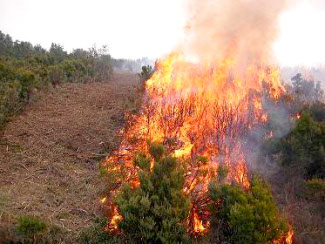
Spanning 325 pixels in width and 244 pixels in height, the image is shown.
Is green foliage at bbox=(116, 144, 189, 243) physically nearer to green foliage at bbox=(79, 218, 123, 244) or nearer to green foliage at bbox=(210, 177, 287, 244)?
green foliage at bbox=(79, 218, 123, 244)

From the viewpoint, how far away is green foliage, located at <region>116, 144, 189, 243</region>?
801cm

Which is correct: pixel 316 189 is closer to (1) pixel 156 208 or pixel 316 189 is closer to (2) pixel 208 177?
(2) pixel 208 177

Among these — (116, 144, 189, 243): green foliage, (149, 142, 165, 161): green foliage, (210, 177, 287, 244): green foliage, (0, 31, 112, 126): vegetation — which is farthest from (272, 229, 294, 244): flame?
(0, 31, 112, 126): vegetation

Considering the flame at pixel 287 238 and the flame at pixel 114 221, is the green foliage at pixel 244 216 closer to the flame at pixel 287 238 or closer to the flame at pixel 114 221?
the flame at pixel 287 238

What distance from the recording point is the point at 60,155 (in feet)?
42.2

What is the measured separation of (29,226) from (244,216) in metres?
4.80

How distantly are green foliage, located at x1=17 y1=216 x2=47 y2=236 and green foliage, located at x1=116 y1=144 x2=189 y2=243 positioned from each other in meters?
1.80

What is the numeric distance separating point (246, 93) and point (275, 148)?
282 centimetres

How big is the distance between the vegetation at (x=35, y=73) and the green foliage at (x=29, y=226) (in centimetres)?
676

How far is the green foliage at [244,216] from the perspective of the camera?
326 inches

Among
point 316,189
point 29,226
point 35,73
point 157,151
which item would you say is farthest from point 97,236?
point 35,73

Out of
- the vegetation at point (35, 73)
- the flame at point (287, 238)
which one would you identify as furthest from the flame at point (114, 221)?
the vegetation at point (35, 73)

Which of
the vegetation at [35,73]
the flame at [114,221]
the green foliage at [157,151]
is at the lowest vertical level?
the flame at [114,221]

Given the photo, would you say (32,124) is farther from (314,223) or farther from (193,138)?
(314,223)
